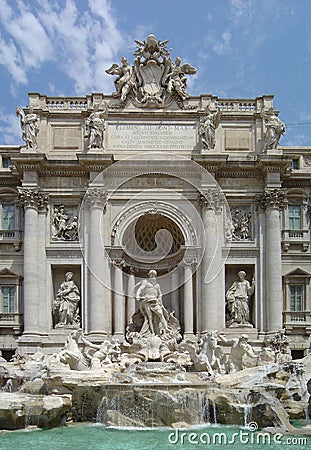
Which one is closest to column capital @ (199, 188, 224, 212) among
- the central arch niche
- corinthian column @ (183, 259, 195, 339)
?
the central arch niche

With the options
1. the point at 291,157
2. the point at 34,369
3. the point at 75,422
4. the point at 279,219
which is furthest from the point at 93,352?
the point at 291,157

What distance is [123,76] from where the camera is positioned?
30.0 meters

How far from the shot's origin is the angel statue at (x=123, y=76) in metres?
29.9

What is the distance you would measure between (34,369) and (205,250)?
28.3 ft

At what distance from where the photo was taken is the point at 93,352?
25.9 meters

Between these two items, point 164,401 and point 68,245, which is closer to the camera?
point 164,401

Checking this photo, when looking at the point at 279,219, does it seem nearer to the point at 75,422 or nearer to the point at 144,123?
the point at 144,123

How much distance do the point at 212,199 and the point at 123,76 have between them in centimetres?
652

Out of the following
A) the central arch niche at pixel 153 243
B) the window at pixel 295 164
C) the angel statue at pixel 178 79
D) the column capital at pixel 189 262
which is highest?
the angel statue at pixel 178 79

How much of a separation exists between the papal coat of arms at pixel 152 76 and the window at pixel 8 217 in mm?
6586

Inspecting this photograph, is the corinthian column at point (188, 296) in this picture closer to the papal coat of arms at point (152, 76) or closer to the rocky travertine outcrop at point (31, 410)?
the papal coat of arms at point (152, 76)

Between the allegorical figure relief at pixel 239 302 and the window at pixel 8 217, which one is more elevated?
the window at pixel 8 217

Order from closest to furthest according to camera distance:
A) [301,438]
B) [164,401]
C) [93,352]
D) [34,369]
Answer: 1. [301,438]
2. [164,401]
3. [34,369]
4. [93,352]
